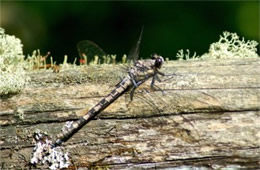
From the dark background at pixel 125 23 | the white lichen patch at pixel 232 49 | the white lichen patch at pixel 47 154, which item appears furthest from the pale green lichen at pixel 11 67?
the dark background at pixel 125 23

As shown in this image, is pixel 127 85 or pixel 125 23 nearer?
pixel 127 85

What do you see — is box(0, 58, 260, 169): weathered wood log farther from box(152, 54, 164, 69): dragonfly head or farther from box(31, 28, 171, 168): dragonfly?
box(152, 54, 164, 69): dragonfly head

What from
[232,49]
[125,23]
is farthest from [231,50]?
[125,23]

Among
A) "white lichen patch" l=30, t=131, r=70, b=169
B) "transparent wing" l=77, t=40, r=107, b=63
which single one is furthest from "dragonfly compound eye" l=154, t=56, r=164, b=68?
"white lichen patch" l=30, t=131, r=70, b=169

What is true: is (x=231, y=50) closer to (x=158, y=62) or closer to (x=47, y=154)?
(x=158, y=62)

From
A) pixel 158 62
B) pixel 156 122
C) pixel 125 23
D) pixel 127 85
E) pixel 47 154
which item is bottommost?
pixel 47 154

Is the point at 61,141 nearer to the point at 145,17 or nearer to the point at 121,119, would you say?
the point at 121,119

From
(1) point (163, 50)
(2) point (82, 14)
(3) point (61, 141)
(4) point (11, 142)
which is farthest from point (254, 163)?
(2) point (82, 14)

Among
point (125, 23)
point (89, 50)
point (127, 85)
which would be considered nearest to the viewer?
point (127, 85)
